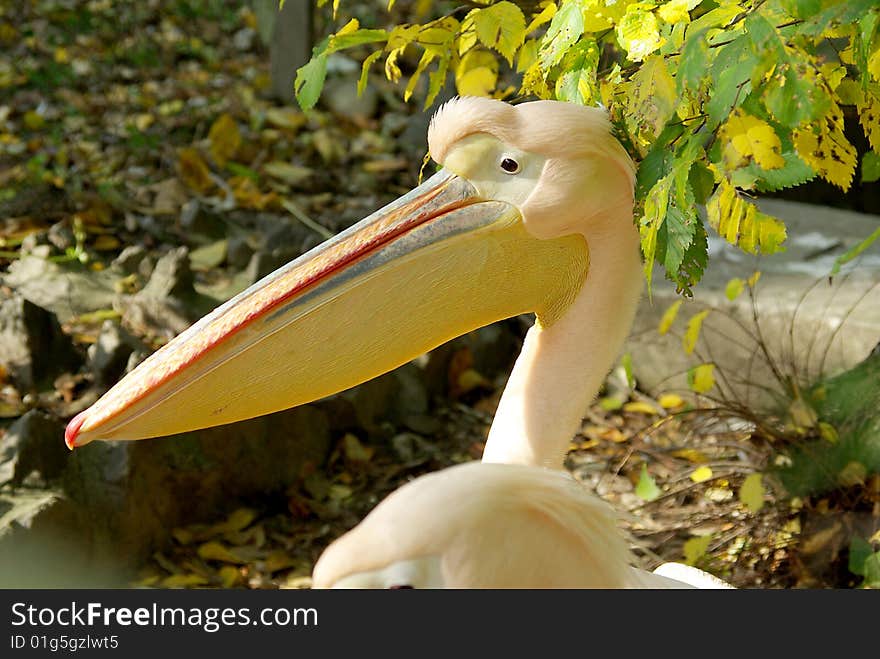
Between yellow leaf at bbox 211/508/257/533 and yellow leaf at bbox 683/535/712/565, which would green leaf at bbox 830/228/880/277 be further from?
yellow leaf at bbox 211/508/257/533

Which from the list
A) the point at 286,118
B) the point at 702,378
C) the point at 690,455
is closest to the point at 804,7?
the point at 702,378

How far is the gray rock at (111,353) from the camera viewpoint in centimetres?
294

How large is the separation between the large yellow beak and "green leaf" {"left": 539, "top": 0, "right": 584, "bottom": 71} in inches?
11.0

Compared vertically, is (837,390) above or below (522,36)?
below

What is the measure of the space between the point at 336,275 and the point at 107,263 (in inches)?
81.9

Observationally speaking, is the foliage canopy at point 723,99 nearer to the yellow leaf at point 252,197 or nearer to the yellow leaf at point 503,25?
the yellow leaf at point 503,25

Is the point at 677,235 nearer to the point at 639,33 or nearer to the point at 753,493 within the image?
the point at 639,33

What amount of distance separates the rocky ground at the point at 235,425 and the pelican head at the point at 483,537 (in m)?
0.14

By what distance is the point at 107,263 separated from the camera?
12.0ft

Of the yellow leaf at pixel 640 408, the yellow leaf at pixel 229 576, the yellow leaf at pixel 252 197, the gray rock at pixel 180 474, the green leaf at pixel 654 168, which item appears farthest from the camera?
the yellow leaf at pixel 252 197

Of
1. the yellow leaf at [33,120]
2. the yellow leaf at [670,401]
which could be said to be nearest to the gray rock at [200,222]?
the yellow leaf at [33,120]

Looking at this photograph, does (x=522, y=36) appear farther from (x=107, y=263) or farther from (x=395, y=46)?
(x=107, y=263)

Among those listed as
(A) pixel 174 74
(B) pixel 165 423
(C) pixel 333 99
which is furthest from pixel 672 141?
(A) pixel 174 74

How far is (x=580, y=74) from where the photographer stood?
173 cm
